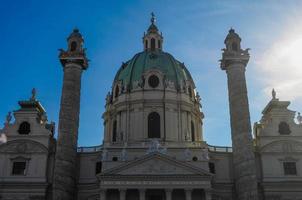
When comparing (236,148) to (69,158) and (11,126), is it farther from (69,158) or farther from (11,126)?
(11,126)

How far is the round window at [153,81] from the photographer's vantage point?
193 feet

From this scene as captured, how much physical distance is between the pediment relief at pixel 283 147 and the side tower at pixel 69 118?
19.7 meters

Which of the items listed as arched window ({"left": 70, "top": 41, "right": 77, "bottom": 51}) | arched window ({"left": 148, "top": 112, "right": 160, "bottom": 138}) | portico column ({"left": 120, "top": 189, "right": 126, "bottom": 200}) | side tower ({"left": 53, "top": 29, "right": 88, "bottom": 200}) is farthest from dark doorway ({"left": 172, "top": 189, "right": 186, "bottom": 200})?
arched window ({"left": 70, "top": 41, "right": 77, "bottom": 51})

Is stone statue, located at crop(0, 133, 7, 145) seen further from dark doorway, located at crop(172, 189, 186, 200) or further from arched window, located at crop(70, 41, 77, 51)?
dark doorway, located at crop(172, 189, 186, 200)

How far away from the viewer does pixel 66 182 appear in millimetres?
45406

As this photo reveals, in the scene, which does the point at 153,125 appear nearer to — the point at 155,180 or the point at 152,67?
the point at 152,67

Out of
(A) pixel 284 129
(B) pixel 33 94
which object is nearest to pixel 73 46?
(B) pixel 33 94

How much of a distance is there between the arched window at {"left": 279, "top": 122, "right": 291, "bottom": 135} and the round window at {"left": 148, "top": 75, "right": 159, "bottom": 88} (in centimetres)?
1663

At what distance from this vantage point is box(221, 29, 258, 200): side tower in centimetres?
4491

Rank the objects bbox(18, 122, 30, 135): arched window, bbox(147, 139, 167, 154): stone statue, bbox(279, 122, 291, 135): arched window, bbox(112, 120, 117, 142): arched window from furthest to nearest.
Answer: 1. bbox(112, 120, 117, 142): arched window
2. bbox(279, 122, 291, 135): arched window
3. bbox(18, 122, 30, 135): arched window
4. bbox(147, 139, 167, 154): stone statue

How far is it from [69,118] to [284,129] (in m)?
23.0

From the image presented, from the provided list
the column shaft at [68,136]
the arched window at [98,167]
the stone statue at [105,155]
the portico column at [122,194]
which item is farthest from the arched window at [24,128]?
the portico column at [122,194]

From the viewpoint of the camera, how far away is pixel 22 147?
4797cm

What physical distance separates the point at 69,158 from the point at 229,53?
2057 centimetres
